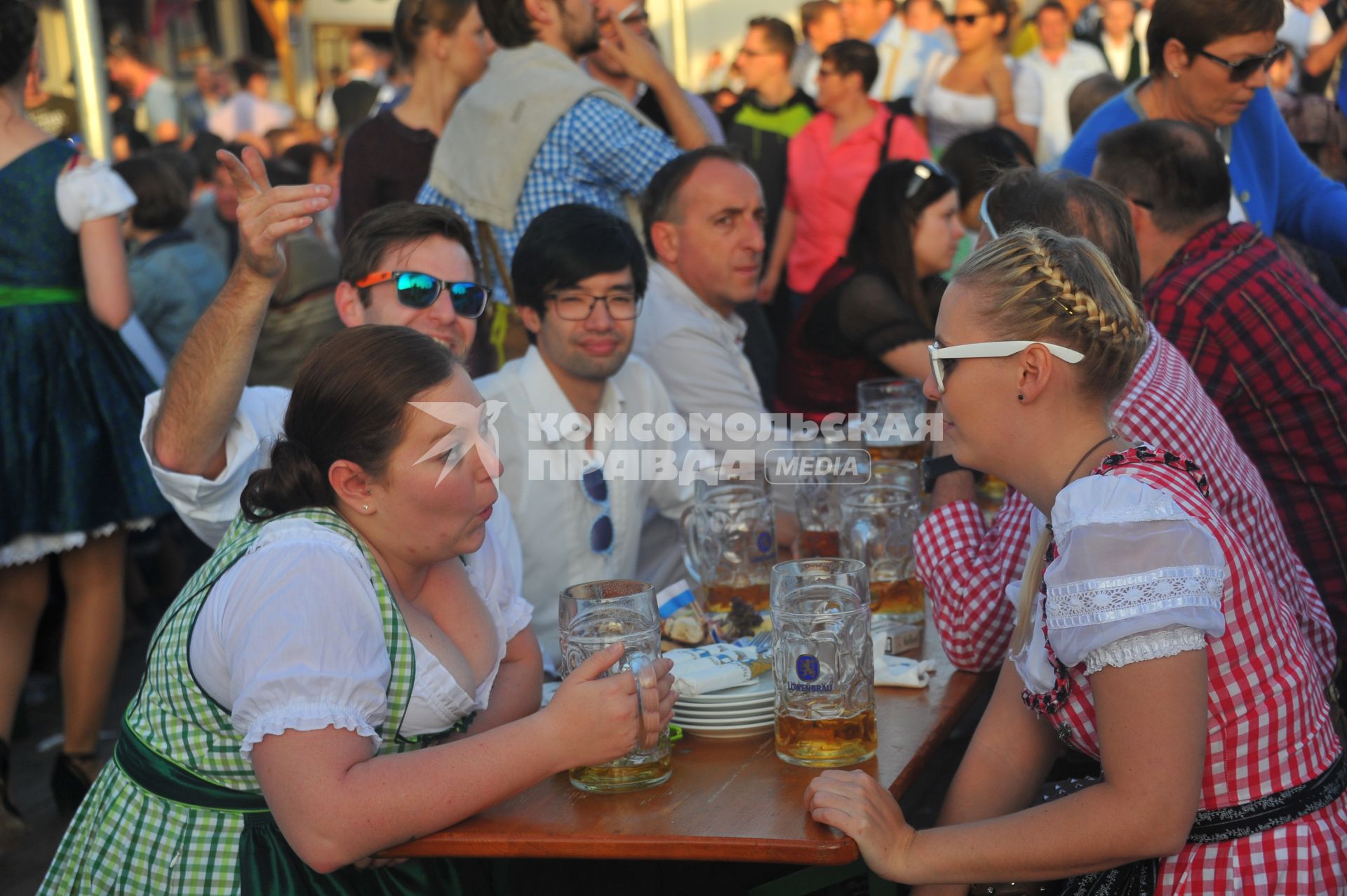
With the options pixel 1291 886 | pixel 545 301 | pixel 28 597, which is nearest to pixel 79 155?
pixel 28 597

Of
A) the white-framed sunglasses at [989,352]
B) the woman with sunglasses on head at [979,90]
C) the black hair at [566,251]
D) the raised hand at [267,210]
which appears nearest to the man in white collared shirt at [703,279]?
the black hair at [566,251]

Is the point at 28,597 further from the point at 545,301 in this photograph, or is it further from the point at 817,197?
the point at 817,197

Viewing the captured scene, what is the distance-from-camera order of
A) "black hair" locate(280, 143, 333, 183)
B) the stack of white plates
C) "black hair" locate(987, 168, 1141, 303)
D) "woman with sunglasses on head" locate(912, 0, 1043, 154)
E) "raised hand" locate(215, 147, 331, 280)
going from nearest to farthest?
1. the stack of white plates
2. "raised hand" locate(215, 147, 331, 280)
3. "black hair" locate(987, 168, 1141, 303)
4. "woman with sunglasses on head" locate(912, 0, 1043, 154)
5. "black hair" locate(280, 143, 333, 183)

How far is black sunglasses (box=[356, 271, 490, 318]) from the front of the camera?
8.20ft

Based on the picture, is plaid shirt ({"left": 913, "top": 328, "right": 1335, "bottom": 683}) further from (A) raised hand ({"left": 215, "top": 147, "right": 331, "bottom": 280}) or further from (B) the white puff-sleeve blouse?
(A) raised hand ({"left": 215, "top": 147, "right": 331, "bottom": 280})

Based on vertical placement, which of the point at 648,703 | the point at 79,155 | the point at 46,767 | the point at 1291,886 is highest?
the point at 79,155

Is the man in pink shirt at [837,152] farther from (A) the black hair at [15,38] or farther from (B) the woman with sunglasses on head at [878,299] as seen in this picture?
(A) the black hair at [15,38]

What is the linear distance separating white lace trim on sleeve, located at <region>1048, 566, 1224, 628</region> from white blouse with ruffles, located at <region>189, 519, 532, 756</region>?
0.87m

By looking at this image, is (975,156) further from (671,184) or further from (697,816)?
(697,816)

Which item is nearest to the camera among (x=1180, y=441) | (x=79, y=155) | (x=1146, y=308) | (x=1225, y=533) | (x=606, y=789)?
(x=1225, y=533)

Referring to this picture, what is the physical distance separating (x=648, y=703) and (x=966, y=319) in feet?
2.22

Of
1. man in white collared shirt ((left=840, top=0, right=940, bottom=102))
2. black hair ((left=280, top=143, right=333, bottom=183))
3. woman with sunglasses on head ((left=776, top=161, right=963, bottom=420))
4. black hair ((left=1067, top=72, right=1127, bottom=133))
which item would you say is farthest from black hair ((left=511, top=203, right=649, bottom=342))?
black hair ((left=280, top=143, right=333, bottom=183))

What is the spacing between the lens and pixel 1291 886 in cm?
162

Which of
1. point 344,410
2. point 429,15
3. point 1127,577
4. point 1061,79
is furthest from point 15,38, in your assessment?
point 1061,79
